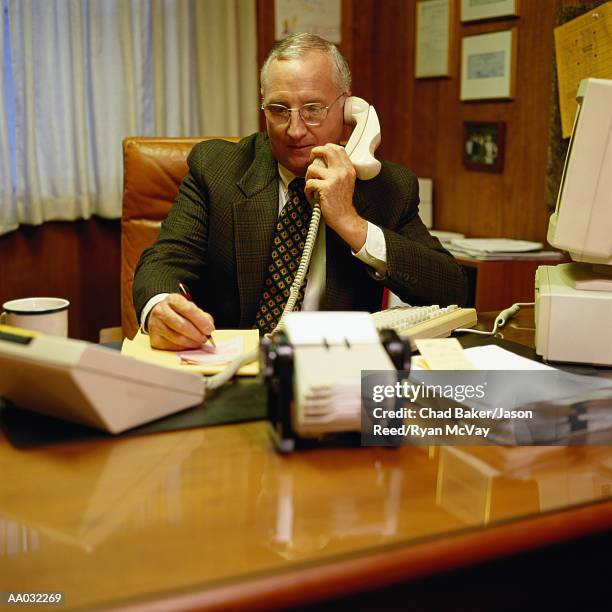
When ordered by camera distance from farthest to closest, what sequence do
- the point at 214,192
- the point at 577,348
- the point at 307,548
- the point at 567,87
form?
the point at 567,87
the point at 214,192
the point at 577,348
the point at 307,548

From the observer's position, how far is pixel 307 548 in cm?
71

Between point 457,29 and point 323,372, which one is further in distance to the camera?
point 457,29

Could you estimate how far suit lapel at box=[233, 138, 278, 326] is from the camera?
5.85ft

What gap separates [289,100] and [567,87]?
4.11 feet

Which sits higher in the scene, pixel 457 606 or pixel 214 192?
pixel 214 192

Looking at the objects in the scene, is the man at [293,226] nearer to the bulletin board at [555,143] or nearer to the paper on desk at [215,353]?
the paper on desk at [215,353]

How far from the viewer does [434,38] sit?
3.20 metres

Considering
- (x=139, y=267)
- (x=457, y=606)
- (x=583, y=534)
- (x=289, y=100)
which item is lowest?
(x=457, y=606)

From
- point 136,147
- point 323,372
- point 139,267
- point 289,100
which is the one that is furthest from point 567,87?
point 323,372

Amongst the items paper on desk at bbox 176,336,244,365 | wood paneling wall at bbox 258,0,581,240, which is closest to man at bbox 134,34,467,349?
paper on desk at bbox 176,336,244,365

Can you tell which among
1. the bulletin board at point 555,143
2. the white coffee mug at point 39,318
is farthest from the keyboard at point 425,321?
the bulletin board at point 555,143

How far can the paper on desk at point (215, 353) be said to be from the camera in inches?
Answer: 47.3

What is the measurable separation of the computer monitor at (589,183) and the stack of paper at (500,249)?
121 cm

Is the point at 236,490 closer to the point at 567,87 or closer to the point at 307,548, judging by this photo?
the point at 307,548
